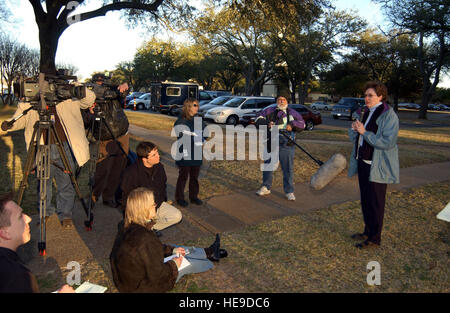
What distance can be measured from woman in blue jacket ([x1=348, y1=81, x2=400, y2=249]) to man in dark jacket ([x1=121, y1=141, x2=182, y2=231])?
227 cm

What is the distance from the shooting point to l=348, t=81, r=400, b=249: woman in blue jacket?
396cm

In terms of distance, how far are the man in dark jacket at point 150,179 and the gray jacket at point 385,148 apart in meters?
2.37

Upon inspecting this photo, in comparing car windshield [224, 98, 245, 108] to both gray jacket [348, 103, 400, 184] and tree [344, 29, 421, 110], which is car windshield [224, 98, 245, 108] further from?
tree [344, 29, 421, 110]

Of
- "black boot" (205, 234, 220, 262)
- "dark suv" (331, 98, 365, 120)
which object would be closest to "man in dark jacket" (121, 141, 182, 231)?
"black boot" (205, 234, 220, 262)

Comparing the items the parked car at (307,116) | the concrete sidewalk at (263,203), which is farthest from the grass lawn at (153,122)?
the concrete sidewalk at (263,203)

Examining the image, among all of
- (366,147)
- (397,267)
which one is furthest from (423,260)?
(366,147)

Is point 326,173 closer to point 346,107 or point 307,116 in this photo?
point 307,116

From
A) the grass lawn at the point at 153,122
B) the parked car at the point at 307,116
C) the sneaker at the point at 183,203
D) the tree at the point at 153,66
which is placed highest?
the tree at the point at 153,66

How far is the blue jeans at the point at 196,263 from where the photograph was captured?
3.44 m

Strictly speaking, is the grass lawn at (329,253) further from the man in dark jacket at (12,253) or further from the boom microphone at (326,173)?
the man in dark jacket at (12,253)

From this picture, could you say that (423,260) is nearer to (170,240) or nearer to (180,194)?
(170,240)

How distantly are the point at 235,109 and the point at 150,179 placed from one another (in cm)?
1631
